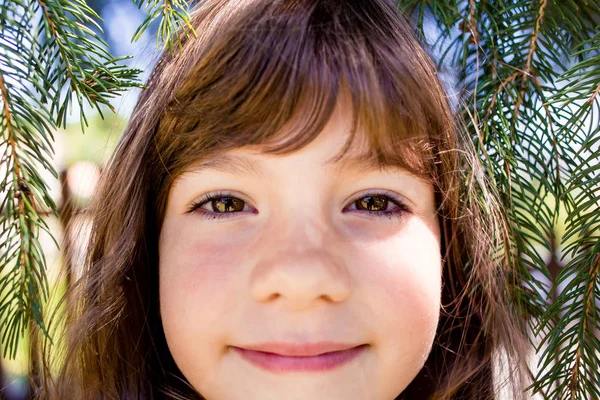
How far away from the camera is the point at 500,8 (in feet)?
3.41

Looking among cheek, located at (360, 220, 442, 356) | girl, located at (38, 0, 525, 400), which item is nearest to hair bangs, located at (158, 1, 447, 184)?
girl, located at (38, 0, 525, 400)

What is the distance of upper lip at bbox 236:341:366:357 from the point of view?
38.0 inches

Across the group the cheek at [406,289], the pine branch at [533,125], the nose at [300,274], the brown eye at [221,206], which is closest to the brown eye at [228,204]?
the brown eye at [221,206]

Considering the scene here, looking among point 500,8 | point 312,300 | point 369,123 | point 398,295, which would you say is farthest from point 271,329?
point 500,8

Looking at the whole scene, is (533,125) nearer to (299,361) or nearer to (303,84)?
(303,84)

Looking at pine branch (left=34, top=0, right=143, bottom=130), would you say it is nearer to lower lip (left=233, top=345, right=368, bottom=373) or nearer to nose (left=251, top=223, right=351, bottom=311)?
nose (left=251, top=223, right=351, bottom=311)

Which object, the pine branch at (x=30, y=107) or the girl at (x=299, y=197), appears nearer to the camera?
the pine branch at (x=30, y=107)

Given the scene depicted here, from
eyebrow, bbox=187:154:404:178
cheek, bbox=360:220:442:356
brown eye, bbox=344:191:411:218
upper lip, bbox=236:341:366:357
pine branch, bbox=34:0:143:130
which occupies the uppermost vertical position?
pine branch, bbox=34:0:143:130

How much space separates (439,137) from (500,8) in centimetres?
21

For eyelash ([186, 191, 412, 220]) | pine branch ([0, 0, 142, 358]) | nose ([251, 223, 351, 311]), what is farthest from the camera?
eyelash ([186, 191, 412, 220])

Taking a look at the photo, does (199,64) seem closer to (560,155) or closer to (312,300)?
(312,300)

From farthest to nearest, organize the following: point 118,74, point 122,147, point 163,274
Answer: point 122,147 < point 163,274 < point 118,74

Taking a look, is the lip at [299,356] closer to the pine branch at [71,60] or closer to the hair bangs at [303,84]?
the hair bangs at [303,84]

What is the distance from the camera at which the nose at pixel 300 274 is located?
93 cm
